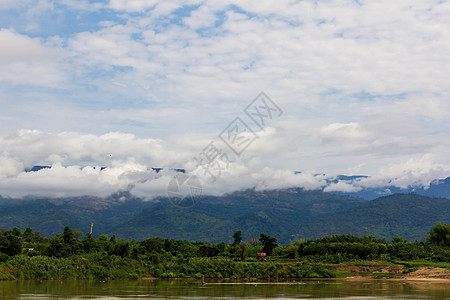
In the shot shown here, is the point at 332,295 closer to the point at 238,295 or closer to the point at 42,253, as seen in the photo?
the point at 238,295

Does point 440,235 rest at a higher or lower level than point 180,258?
higher

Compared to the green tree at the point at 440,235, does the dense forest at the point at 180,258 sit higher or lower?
lower

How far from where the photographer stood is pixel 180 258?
82.4 m

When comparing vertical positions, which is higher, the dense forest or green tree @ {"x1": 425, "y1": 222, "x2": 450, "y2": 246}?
green tree @ {"x1": 425, "y1": 222, "x2": 450, "y2": 246}

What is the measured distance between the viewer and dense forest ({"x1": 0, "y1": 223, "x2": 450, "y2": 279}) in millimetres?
75438

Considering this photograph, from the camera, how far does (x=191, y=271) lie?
261 ft

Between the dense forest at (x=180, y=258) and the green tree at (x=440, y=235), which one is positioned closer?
the dense forest at (x=180, y=258)

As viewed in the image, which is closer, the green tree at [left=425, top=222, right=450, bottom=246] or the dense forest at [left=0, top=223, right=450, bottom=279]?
the dense forest at [left=0, top=223, right=450, bottom=279]

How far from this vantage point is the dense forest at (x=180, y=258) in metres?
75.4

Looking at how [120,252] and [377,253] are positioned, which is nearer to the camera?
[120,252]

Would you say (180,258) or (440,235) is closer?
(180,258)

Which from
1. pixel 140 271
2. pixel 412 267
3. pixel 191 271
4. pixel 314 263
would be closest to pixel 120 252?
pixel 140 271

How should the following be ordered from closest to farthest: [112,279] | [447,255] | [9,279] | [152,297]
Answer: [152,297] < [9,279] < [112,279] < [447,255]

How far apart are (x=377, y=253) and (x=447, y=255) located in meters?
11.7
